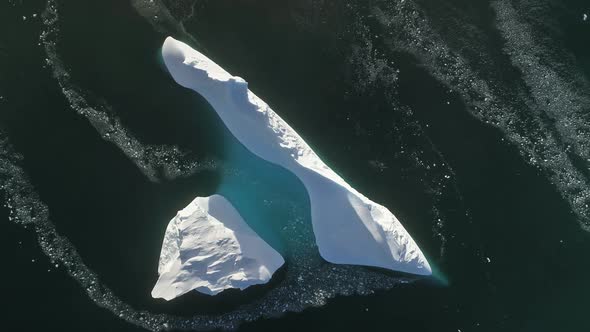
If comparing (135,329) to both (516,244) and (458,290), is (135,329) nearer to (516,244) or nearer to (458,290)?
(458,290)

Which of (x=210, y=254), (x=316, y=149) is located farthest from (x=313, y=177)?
(x=210, y=254)
